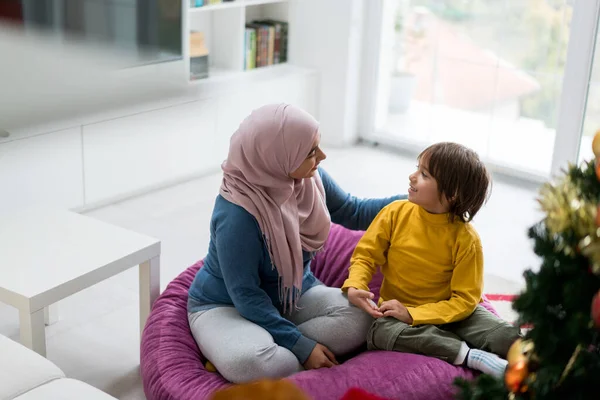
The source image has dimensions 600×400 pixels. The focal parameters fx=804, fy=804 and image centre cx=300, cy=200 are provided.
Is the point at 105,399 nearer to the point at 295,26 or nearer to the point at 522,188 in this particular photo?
the point at 522,188

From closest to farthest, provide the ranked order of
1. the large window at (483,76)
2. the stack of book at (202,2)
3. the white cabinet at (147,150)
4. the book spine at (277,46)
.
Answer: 1. the white cabinet at (147,150)
2. the large window at (483,76)
3. the stack of book at (202,2)
4. the book spine at (277,46)

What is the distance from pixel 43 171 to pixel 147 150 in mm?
533

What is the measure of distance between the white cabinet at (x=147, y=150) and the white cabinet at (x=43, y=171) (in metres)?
0.05

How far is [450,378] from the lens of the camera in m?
1.88

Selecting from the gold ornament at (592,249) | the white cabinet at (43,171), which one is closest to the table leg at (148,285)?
the white cabinet at (43,171)

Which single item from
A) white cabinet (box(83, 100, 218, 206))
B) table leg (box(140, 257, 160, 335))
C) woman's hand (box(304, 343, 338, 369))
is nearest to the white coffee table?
table leg (box(140, 257, 160, 335))

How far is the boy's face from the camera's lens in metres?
1.95

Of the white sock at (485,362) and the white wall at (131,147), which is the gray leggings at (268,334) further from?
the white wall at (131,147)

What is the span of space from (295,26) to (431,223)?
2.59m

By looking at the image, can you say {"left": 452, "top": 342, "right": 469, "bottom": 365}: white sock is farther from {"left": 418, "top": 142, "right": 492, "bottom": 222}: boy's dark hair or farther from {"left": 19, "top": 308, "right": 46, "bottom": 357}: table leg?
{"left": 19, "top": 308, "right": 46, "bottom": 357}: table leg

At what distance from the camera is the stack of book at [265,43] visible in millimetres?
4184

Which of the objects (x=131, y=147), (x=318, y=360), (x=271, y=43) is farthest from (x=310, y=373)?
(x=271, y=43)

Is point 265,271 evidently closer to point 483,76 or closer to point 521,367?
point 521,367

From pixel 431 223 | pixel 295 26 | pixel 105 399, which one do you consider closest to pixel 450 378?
pixel 431 223
